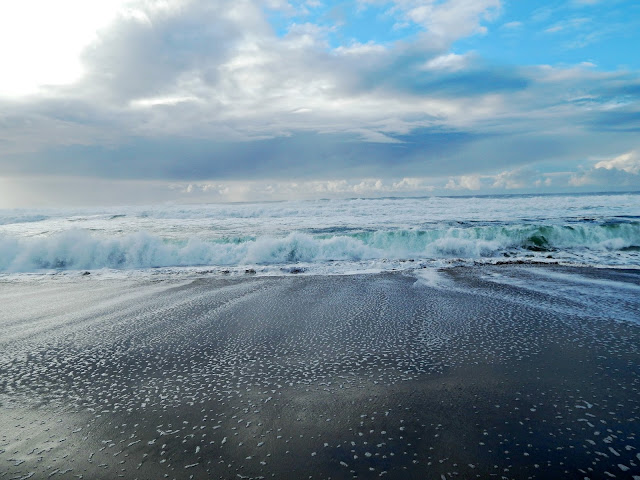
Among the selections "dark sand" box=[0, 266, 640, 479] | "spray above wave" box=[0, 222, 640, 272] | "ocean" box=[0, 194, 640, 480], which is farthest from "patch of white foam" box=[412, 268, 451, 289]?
"spray above wave" box=[0, 222, 640, 272]

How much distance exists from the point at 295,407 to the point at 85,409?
5.80 feet

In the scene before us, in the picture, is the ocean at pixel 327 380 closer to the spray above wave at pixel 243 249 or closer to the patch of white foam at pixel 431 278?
the patch of white foam at pixel 431 278

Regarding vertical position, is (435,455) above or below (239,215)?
below

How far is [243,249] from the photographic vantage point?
538 inches

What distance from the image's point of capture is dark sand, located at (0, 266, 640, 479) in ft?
7.75

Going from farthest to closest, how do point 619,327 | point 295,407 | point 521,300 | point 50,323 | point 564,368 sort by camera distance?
point 521,300, point 50,323, point 619,327, point 564,368, point 295,407

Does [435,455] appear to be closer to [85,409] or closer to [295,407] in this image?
[295,407]

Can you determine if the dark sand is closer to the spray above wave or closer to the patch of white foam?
the patch of white foam

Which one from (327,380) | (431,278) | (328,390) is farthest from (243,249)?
(328,390)

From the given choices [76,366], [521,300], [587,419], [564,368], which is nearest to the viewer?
[587,419]

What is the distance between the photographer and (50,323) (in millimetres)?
5738

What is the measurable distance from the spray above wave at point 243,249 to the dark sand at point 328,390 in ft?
20.7

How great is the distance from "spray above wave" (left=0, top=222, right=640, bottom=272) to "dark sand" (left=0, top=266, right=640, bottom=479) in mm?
6325

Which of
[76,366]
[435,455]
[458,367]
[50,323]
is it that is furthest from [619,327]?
[50,323]
